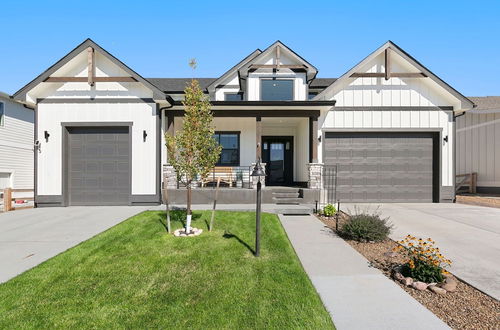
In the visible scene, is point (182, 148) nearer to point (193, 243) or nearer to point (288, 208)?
point (193, 243)

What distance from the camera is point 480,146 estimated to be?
40.9ft

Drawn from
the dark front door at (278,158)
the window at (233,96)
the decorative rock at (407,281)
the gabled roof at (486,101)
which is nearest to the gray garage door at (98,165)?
the window at (233,96)

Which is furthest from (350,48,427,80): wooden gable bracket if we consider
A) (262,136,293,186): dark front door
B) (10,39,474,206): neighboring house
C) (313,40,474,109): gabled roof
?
(262,136,293,186): dark front door

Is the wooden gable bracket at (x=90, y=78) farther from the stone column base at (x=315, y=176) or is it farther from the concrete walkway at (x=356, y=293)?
the concrete walkway at (x=356, y=293)

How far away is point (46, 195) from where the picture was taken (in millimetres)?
9305

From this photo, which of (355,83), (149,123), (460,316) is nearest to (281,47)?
(355,83)

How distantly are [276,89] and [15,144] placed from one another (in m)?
16.0

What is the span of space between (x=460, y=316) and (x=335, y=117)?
9255 millimetres

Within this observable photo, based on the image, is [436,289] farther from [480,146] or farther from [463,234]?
[480,146]

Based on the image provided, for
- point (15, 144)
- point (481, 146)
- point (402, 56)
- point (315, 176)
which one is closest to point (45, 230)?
point (315, 176)

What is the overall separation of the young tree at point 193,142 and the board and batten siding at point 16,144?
563 inches

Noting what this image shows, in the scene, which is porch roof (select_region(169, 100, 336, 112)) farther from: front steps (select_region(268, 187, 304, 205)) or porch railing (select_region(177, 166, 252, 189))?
front steps (select_region(268, 187, 304, 205))

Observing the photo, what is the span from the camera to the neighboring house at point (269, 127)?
942 centimetres

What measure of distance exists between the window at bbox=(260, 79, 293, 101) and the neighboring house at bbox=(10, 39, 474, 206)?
5 centimetres
